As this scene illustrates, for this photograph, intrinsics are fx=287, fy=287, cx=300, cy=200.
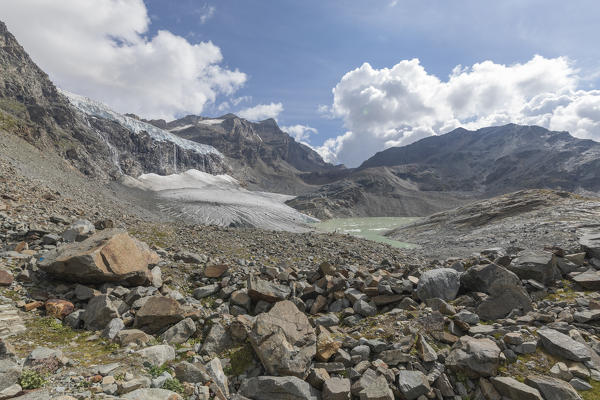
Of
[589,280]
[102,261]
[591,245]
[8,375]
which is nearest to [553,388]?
[589,280]

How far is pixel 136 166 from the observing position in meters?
174

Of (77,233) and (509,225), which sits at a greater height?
(77,233)

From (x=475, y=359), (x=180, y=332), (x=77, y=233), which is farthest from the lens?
(x=77, y=233)

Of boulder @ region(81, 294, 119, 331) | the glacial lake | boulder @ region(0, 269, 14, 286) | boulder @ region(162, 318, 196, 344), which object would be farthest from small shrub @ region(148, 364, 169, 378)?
the glacial lake

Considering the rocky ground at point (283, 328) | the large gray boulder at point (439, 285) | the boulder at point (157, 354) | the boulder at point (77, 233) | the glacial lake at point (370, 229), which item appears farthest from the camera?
the glacial lake at point (370, 229)

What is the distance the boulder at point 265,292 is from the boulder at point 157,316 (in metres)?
2.54

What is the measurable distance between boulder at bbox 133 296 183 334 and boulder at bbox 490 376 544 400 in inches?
304

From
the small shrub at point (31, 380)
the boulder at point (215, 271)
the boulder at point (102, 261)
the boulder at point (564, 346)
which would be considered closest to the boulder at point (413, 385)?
the boulder at point (564, 346)

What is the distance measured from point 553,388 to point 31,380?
928 centimetres

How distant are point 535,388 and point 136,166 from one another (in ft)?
653

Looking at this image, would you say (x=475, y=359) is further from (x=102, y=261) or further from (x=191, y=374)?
(x=102, y=261)

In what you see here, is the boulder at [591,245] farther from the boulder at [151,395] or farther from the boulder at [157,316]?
the boulder at [157,316]

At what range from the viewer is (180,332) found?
25.0ft

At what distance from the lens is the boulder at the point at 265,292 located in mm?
9867
